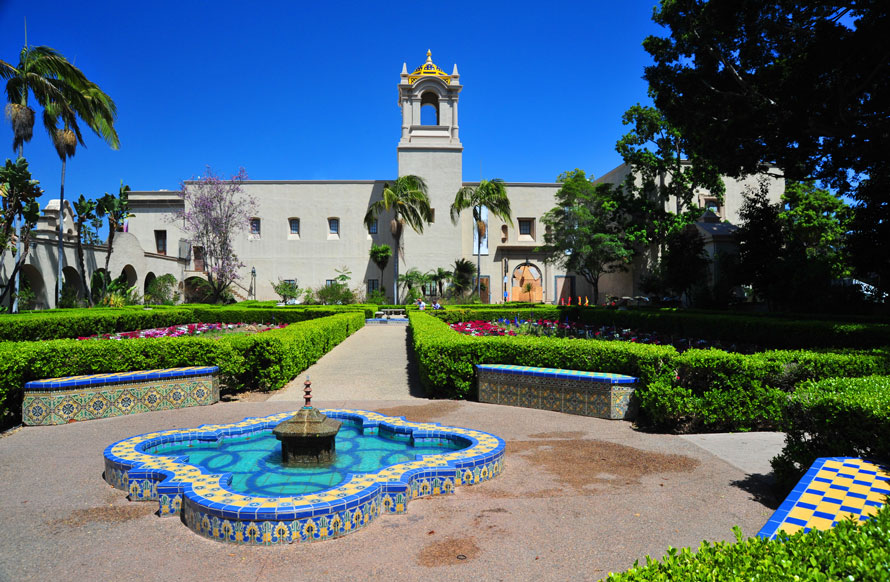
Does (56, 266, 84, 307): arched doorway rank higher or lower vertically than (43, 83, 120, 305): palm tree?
lower

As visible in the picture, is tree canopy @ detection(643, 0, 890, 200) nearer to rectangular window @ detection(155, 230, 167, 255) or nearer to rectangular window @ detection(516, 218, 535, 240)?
rectangular window @ detection(516, 218, 535, 240)

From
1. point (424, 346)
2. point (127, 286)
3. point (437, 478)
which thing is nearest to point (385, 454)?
point (437, 478)

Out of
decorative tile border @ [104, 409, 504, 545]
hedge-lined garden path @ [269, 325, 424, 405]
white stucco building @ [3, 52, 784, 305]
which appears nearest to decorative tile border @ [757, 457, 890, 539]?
decorative tile border @ [104, 409, 504, 545]

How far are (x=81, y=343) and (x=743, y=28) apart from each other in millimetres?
16472

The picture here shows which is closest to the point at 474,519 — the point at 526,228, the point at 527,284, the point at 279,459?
the point at 279,459

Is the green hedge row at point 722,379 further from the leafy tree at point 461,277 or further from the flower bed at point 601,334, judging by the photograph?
the leafy tree at point 461,277

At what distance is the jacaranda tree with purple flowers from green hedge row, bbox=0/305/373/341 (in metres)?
7.71

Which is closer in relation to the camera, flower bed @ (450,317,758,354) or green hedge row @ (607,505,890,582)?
green hedge row @ (607,505,890,582)

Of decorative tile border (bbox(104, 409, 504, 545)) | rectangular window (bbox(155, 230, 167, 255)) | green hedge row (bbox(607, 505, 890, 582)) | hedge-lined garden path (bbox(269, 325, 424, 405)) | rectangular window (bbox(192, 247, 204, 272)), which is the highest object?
rectangular window (bbox(155, 230, 167, 255))

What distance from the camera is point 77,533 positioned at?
3.86 metres

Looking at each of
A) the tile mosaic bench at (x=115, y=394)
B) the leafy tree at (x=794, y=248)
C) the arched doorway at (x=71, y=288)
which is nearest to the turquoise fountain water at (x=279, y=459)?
the tile mosaic bench at (x=115, y=394)

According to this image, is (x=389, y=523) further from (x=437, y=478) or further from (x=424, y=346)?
(x=424, y=346)

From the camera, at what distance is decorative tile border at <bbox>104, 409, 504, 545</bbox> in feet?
12.1

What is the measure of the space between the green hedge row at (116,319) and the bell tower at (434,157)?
10146 mm
